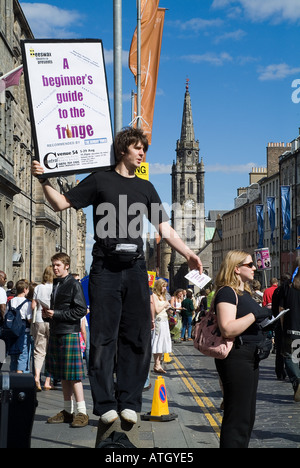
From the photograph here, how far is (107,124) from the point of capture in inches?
223

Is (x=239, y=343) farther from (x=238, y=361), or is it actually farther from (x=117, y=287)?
(x=117, y=287)

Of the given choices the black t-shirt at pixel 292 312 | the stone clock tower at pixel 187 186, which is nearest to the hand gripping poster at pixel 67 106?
the black t-shirt at pixel 292 312

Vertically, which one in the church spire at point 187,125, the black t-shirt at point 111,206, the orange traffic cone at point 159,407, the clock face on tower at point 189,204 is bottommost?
the orange traffic cone at point 159,407

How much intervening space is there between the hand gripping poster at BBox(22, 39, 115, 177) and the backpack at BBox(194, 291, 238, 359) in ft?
4.62

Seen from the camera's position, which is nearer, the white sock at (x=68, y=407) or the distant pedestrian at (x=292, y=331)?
the white sock at (x=68, y=407)

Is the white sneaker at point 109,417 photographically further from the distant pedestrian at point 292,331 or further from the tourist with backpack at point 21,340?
the tourist with backpack at point 21,340

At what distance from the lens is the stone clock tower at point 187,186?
7254 inches

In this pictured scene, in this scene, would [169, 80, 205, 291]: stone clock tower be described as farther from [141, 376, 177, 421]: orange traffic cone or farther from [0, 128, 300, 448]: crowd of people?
[0, 128, 300, 448]: crowd of people

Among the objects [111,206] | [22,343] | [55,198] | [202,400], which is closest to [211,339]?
[111,206]

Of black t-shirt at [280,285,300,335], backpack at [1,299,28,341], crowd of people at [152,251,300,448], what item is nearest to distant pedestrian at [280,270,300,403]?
black t-shirt at [280,285,300,335]

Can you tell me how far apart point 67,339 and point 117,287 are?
393 centimetres

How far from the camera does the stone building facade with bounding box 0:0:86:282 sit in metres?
35.6
